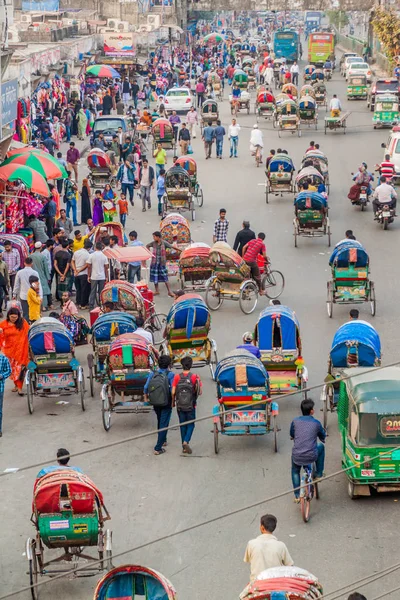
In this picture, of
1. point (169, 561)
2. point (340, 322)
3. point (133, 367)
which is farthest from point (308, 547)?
point (340, 322)

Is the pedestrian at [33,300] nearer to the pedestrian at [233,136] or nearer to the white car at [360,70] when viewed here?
the pedestrian at [233,136]

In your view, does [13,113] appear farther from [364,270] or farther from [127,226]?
[364,270]

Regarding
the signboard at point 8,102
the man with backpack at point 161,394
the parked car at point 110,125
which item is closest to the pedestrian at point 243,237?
the signboard at point 8,102

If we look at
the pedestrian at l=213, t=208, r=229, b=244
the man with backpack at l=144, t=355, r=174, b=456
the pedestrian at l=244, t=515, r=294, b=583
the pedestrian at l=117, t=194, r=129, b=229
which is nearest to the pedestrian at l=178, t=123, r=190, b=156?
the pedestrian at l=117, t=194, r=129, b=229

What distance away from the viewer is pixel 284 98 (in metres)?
48.1

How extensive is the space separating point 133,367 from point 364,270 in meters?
6.08

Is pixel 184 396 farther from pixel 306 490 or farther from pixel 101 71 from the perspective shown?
pixel 101 71

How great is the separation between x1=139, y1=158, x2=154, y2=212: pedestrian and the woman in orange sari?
12756 mm

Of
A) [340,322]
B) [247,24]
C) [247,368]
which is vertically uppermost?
[247,368]

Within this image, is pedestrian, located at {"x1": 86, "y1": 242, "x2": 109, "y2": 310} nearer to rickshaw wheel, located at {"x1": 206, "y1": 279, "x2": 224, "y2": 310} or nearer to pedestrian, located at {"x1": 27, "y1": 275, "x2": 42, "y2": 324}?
pedestrian, located at {"x1": 27, "y1": 275, "x2": 42, "y2": 324}

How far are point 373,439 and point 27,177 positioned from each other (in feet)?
41.8

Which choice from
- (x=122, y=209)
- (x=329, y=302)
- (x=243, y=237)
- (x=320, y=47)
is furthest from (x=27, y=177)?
(x=320, y=47)

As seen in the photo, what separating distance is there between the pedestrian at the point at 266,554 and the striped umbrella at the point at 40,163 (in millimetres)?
15346

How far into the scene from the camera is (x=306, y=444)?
516 inches
